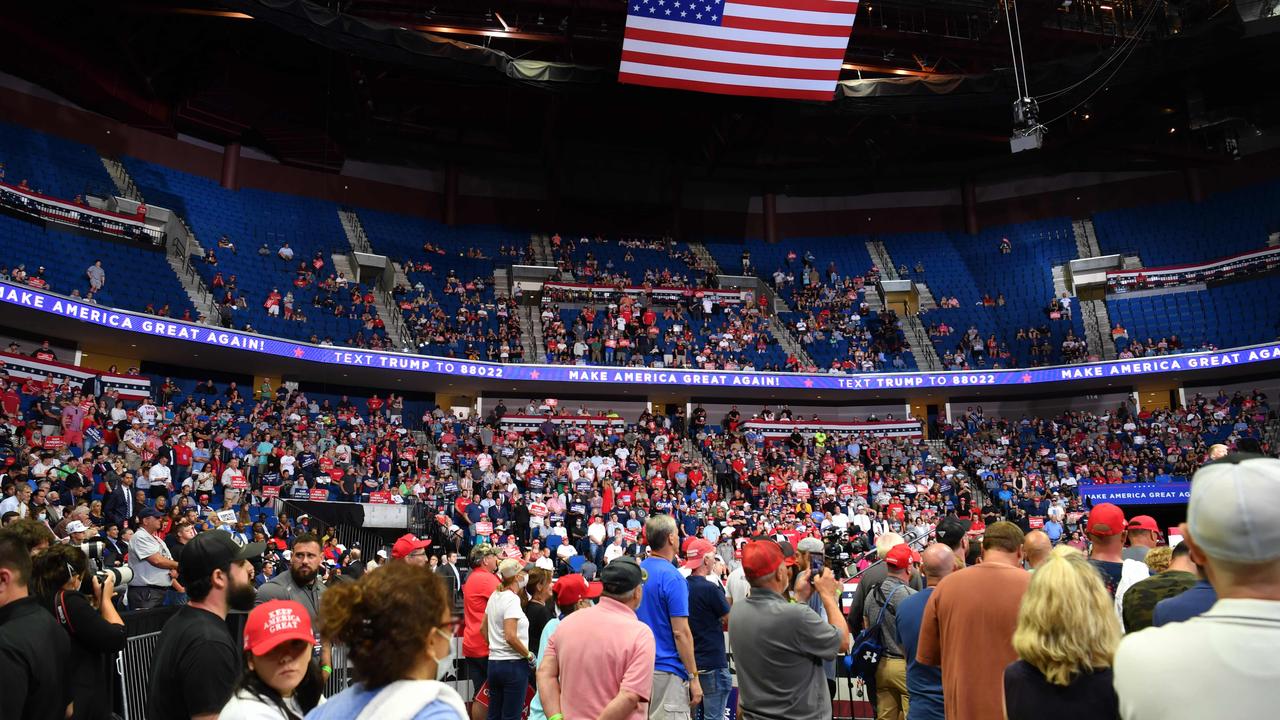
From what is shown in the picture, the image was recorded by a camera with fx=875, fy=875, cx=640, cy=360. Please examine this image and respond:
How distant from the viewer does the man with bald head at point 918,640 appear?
4.38 meters

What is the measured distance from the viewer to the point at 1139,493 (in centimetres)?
2384

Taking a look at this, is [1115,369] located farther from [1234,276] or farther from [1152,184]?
[1152,184]

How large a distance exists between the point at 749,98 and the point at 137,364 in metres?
20.5

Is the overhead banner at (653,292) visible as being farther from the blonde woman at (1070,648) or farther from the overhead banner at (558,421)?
the blonde woman at (1070,648)

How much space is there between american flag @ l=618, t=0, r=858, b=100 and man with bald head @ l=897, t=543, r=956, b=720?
67.2ft

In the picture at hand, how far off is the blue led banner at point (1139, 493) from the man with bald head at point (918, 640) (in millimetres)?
21390

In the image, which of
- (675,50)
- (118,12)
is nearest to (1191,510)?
(675,50)

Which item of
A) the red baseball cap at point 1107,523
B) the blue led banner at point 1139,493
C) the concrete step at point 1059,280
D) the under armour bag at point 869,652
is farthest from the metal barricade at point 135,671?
the concrete step at point 1059,280

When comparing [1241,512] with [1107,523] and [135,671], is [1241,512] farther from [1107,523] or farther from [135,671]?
[135,671]

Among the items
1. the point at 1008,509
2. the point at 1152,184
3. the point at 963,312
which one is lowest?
the point at 1008,509

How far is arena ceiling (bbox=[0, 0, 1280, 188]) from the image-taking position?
26516 millimetres

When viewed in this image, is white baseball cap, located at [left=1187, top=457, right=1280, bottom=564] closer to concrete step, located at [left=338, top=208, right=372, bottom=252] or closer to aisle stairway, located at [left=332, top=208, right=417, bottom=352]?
aisle stairway, located at [left=332, top=208, right=417, bottom=352]

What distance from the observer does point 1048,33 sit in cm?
2962

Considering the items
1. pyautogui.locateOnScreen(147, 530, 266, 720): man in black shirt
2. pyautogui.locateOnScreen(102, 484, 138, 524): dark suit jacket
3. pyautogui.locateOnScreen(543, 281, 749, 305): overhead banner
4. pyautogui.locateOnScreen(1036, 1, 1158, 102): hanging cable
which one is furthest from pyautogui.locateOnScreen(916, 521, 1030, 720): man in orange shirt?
pyautogui.locateOnScreen(543, 281, 749, 305): overhead banner
